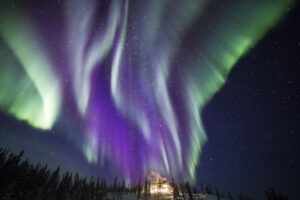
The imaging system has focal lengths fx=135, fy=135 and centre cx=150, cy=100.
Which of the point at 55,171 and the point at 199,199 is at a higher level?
the point at 55,171

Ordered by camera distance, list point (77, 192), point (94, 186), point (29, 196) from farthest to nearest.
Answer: point (94, 186) < point (77, 192) < point (29, 196)

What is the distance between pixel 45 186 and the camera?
70125 millimetres

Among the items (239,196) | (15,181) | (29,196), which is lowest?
(239,196)

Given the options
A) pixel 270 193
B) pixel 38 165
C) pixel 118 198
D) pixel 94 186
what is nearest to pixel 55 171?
pixel 38 165

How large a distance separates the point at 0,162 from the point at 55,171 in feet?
94.3

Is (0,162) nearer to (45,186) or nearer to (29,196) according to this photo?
(45,186)

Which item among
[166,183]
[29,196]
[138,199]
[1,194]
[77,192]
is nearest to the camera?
[1,194]

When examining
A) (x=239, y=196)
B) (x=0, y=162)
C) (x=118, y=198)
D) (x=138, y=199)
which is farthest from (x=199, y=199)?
(x=0, y=162)

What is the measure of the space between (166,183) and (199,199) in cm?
5683

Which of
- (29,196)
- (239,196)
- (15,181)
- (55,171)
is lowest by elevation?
(239,196)

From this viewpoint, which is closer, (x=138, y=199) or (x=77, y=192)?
(x=77, y=192)

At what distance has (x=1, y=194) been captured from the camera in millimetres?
44375

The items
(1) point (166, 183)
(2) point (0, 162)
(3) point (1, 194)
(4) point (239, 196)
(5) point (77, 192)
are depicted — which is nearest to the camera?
(3) point (1, 194)

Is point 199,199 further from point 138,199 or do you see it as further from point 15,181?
point 15,181
